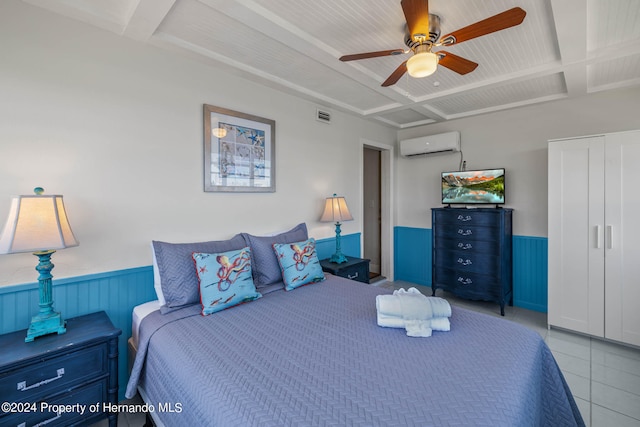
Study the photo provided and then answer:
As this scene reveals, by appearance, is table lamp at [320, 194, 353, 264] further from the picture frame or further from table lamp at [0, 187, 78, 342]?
table lamp at [0, 187, 78, 342]

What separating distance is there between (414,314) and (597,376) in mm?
1902

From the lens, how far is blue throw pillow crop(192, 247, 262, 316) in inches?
73.9

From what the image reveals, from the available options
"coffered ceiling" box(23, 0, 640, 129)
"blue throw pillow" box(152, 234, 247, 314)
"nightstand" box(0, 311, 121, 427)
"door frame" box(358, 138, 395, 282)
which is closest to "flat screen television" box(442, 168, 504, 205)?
"door frame" box(358, 138, 395, 282)

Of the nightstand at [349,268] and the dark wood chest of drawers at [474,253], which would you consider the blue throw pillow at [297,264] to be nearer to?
the nightstand at [349,268]

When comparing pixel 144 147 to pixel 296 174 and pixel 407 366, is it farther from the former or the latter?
pixel 407 366

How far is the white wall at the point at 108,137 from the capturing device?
5.56ft

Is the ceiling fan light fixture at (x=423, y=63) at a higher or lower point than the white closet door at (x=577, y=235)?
higher

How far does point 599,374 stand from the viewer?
2.29m

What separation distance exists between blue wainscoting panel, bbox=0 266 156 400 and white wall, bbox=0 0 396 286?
63 millimetres

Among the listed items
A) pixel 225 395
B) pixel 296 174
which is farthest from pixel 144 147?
pixel 225 395

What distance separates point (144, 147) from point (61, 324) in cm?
123

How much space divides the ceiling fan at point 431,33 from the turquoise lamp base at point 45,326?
2317 mm

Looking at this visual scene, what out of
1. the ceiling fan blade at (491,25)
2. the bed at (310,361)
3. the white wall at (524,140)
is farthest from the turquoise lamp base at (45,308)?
the white wall at (524,140)

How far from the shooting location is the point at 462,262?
362 centimetres
